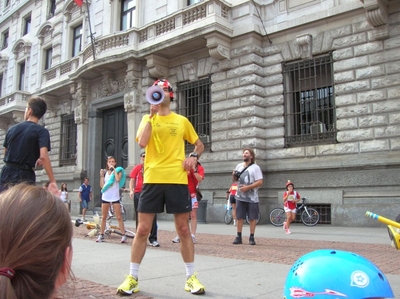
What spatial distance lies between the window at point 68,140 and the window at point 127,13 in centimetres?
630

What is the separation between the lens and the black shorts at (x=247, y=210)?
26.0 ft

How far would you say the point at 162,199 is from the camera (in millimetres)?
4043

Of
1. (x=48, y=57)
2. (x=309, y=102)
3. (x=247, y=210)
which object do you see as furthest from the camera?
(x=48, y=57)

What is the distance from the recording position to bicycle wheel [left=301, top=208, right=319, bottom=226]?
40.5 ft

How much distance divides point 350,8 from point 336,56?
1.51m

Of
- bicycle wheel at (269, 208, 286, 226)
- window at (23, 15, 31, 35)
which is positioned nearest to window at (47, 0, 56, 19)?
window at (23, 15, 31, 35)

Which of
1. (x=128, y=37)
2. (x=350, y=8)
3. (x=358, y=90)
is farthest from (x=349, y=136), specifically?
(x=128, y=37)

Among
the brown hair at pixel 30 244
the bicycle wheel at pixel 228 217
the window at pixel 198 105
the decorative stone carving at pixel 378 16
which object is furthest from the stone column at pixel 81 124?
the brown hair at pixel 30 244

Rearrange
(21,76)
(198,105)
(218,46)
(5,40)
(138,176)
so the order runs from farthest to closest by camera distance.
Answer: (5,40)
(21,76)
(198,105)
(218,46)
(138,176)

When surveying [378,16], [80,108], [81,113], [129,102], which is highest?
[378,16]

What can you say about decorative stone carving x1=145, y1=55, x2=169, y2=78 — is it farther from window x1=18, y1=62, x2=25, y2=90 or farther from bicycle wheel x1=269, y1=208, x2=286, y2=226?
window x1=18, y1=62, x2=25, y2=90

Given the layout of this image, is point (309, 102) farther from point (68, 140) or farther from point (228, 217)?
point (68, 140)

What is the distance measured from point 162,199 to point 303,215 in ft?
31.0

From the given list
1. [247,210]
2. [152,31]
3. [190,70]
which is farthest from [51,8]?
[247,210]
